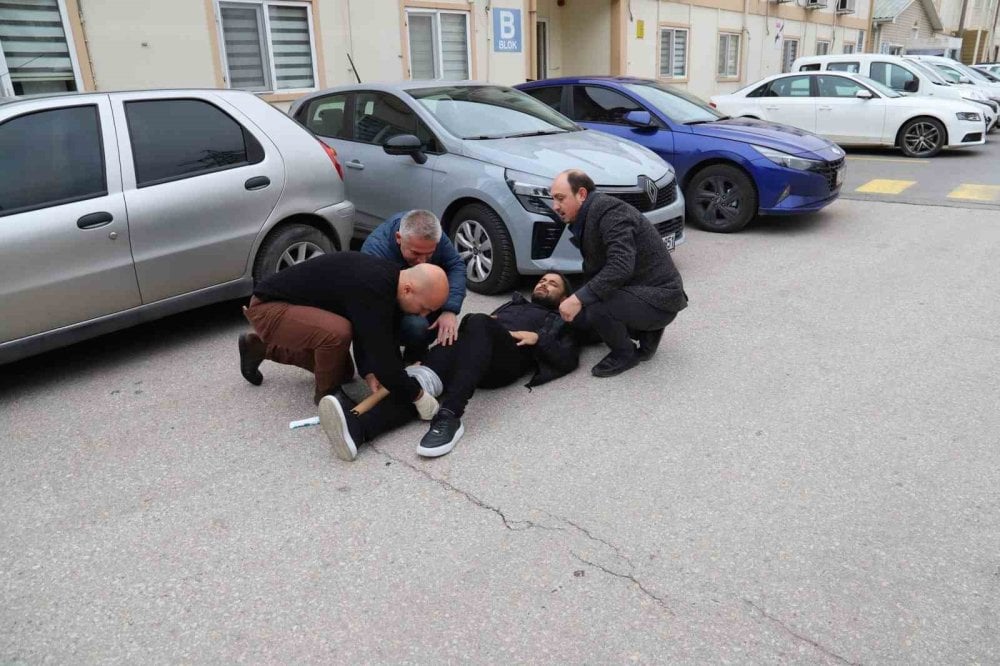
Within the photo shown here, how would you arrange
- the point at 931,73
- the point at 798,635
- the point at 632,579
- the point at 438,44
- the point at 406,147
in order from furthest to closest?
1. the point at 931,73
2. the point at 438,44
3. the point at 406,147
4. the point at 632,579
5. the point at 798,635

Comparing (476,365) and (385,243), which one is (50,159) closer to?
(385,243)

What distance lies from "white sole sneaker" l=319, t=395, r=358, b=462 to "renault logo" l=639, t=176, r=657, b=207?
325cm

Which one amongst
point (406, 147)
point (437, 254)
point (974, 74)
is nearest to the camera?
point (437, 254)

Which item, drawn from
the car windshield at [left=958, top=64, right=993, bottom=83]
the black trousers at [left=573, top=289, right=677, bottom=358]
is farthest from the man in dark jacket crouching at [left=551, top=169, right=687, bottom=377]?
the car windshield at [left=958, top=64, right=993, bottom=83]

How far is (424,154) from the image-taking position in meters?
6.00

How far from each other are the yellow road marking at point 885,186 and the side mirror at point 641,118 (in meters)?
3.76

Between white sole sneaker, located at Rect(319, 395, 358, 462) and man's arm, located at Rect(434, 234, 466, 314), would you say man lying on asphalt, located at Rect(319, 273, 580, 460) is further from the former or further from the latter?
man's arm, located at Rect(434, 234, 466, 314)

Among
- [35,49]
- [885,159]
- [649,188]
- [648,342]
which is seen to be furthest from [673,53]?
[648,342]

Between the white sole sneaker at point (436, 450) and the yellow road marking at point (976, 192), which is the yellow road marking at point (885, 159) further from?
the white sole sneaker at point (436, 450)

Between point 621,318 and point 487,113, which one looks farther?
point 487,113

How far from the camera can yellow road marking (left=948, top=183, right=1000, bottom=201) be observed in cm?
952

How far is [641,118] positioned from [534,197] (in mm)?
3015

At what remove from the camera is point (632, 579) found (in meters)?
2.62

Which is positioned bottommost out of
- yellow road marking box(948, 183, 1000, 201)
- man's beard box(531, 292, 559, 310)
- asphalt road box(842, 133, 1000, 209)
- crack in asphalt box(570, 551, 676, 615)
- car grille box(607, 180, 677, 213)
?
crack in asphalt box(570, 551, 676, 615)
